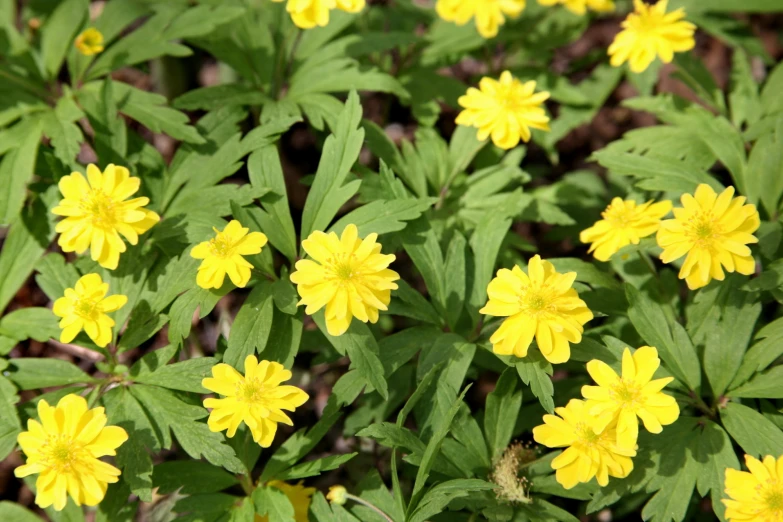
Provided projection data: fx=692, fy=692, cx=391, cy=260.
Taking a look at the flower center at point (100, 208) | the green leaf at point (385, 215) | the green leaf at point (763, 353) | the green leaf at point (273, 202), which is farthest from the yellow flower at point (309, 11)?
the green leaf at point (763, 353)

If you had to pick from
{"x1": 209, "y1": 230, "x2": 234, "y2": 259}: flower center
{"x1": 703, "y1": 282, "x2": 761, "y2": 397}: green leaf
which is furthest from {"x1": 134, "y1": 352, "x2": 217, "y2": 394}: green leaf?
{"x1": 703, "y1": 282, "x2": 761, "y2": 397}: green leaf

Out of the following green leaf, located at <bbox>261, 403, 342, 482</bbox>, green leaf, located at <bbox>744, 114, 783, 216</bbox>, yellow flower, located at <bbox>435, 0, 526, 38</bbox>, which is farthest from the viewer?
yellow flower, located at <bbox>435, 0, 526, 38</bbox>

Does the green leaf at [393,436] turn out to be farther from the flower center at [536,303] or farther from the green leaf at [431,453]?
the flower center at [536,303]

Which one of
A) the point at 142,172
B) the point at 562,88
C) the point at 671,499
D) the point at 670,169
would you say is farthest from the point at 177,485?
the point at 562,88

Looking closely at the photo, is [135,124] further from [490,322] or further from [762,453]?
[762,453]

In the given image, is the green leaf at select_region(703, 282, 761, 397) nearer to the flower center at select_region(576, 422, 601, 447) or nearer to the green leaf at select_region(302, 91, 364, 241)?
the flower center at select_region(576, 422, 601, 447)

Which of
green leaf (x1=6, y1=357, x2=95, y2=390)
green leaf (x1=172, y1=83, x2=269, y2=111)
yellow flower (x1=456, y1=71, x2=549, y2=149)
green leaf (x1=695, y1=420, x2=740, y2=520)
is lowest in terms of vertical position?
green leaf (x1=695, y1=420, x2=740, y2=520)

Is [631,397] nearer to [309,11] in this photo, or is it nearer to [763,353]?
[763,353]

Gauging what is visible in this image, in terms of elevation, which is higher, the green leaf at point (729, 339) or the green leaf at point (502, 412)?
the green leaf at point (729, 339)
